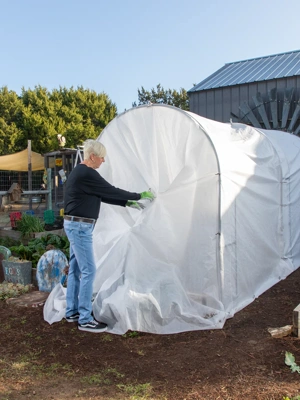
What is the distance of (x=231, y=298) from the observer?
420cm

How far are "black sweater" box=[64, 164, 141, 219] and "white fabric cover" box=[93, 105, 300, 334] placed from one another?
621 mm

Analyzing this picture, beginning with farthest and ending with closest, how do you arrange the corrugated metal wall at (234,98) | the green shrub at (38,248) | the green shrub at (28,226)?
1. the corrugated metal wall at (234,98)
2. the green shrub at (28,226)
3. the green shrub at (38,248)

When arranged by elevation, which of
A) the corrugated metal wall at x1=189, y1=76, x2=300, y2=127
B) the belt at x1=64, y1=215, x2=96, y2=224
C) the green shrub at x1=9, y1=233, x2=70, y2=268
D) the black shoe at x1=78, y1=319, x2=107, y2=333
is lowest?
the black shoe at x1=78, y1=319, x2=107, y2=333

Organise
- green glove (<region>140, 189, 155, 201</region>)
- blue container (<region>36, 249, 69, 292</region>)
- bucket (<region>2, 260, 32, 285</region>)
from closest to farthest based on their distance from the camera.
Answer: green glove (<region>140, 189, 155, 201</region>), blue container (<region>36, 249, 69, 292</region>), bucket (<region>2, 260, 32, 285</region>)

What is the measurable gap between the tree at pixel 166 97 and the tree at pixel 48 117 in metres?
2.99

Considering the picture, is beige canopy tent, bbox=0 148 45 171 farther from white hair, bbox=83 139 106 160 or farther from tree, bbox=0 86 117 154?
white hair, bbox=83 139 106 160

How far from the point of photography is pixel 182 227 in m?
4.33

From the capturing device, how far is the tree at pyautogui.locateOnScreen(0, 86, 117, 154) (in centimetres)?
2617

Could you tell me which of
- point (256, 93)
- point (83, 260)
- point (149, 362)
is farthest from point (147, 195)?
point (256, 93)

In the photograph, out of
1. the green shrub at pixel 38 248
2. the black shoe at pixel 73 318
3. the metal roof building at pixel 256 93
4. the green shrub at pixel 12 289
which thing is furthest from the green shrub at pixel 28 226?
the metal roof building at pixel 256 93

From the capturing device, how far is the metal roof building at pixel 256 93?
28.8ft

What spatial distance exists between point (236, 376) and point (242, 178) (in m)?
2.27

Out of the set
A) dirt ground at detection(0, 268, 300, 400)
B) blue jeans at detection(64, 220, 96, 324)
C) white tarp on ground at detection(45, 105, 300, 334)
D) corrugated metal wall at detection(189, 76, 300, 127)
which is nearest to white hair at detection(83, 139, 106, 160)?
blue jeans at detection(64, 220, 96, 324)

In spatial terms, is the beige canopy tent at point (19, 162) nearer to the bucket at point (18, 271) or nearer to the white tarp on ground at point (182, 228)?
the bucket at point (18, 271)
